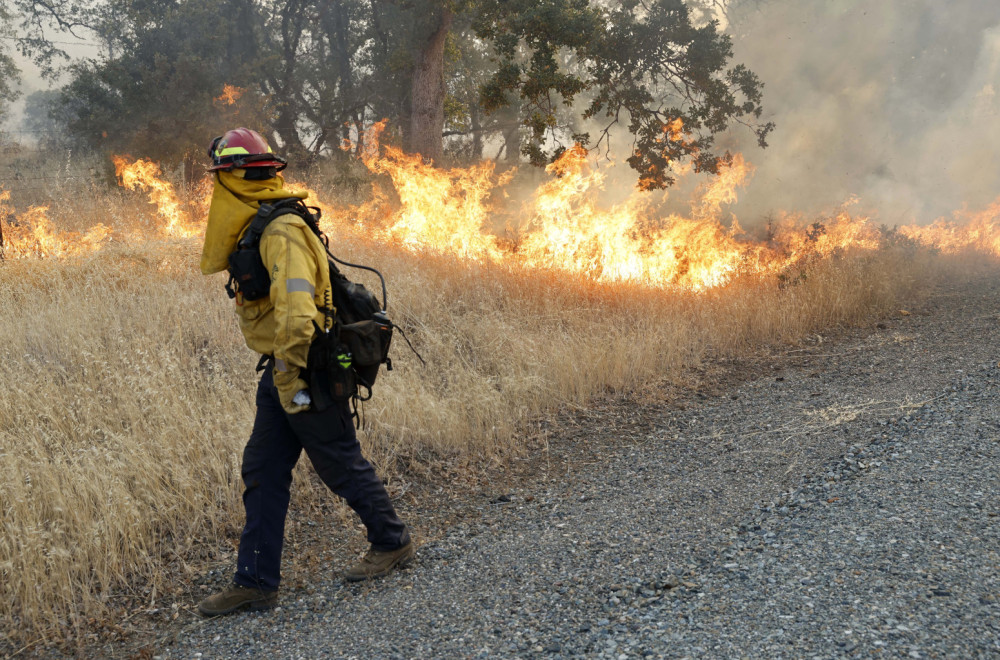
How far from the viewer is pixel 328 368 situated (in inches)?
131

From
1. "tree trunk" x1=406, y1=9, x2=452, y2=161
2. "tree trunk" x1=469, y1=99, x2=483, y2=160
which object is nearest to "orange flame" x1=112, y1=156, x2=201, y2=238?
"tree trunk" x1=406, y1=9, x2=452, y2=161

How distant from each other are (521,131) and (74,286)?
15223 mm

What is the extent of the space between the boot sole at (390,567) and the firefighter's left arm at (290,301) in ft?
3.22

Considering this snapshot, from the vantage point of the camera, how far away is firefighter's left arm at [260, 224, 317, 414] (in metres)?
3.11

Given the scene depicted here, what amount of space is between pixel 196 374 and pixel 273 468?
2774 millimetres

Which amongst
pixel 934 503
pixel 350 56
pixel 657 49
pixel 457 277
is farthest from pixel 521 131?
pixel 934 503

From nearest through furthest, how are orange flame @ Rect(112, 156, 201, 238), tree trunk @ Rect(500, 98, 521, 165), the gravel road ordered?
the gravel road < orange flame @ Rect(112, 156, 201, 238) < tree trunk @ Rect(500, 98, 521, 165)

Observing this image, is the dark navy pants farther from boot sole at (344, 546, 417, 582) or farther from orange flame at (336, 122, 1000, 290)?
orange flame at (336, 122, 1000, 290)

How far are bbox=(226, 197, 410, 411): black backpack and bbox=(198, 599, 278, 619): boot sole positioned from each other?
0.99m

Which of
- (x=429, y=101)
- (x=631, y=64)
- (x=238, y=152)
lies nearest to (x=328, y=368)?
(x=238, y=152)

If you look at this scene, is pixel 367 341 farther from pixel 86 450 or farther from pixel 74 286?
pixel 74 286

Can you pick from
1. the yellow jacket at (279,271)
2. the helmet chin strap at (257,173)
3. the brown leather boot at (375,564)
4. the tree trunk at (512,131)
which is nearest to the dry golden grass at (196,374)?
the brown leather boot at (375,564)

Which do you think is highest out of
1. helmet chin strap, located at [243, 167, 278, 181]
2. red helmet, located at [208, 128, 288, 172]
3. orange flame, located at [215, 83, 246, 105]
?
orange flame, located at [215, 83, 246, 105]

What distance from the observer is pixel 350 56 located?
65.5 ft
